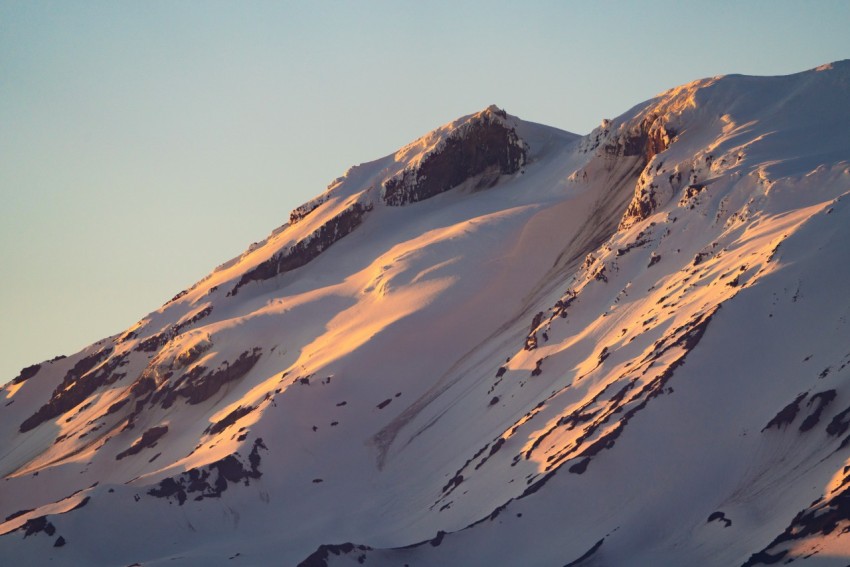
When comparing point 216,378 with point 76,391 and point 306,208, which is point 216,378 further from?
point 306,208

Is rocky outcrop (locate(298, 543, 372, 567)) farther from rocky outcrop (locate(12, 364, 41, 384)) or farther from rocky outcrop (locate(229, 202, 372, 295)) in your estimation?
rocky outcrop (locate(12, 364, 41, 384))

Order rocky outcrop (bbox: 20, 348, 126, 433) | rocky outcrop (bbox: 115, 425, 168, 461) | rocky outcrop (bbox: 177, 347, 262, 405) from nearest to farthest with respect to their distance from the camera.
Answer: rocky outcrop (bbox: 115, 425, 168, 461)
rocky outcrop (bbox: 177, 347, 262, 405)
rocky outcrop (bbox: 20, 348, 126, 433)

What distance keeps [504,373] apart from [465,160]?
37958 mm

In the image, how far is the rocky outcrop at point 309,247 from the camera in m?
118

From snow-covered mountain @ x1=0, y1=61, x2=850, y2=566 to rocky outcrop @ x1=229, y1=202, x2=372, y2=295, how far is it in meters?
0.27

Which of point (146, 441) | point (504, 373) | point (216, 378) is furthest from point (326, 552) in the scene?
point (216, 378)

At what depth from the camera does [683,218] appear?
87250 mm

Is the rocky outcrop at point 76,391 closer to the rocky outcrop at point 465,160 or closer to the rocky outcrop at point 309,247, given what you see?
the rocky outcrop at point 309,247

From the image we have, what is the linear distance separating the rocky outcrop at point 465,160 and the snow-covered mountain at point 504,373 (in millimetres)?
189

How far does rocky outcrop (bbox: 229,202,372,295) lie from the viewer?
387ft

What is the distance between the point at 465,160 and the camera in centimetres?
12144

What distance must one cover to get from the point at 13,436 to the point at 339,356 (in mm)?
33250

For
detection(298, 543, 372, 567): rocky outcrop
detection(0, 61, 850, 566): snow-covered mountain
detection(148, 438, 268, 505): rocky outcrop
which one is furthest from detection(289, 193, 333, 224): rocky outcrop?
detection(298, 543, 372, 567): rocky outcrop

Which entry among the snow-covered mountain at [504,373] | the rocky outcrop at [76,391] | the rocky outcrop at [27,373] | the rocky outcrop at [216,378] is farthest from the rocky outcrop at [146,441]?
the rocky outcrop at [27,373]
